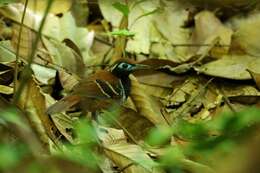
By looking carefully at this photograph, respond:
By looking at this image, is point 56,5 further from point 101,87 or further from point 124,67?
point 101,87

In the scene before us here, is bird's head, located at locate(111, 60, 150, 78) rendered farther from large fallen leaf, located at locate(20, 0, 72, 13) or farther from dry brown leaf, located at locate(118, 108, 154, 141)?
large fallen leaf, located at locate(20, 0, 72, 13)

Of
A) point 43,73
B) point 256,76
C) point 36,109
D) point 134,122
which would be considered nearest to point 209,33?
point 256,76

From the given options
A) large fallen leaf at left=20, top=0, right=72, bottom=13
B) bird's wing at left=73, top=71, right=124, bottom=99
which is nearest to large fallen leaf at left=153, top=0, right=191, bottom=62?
large fallen leaf at left=20, top=0, right=72, bottom=13

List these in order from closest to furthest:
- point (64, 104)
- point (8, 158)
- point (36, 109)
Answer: point (8, 158) < point (36, 109) < point (64, 104)

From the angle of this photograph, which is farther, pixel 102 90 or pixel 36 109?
pixel 102 90

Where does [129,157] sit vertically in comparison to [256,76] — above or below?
below

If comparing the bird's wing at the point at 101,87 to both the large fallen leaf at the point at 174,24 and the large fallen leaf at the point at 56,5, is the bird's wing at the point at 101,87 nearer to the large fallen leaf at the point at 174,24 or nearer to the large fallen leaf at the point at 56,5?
the large fallen leaf at the point at 174,24
